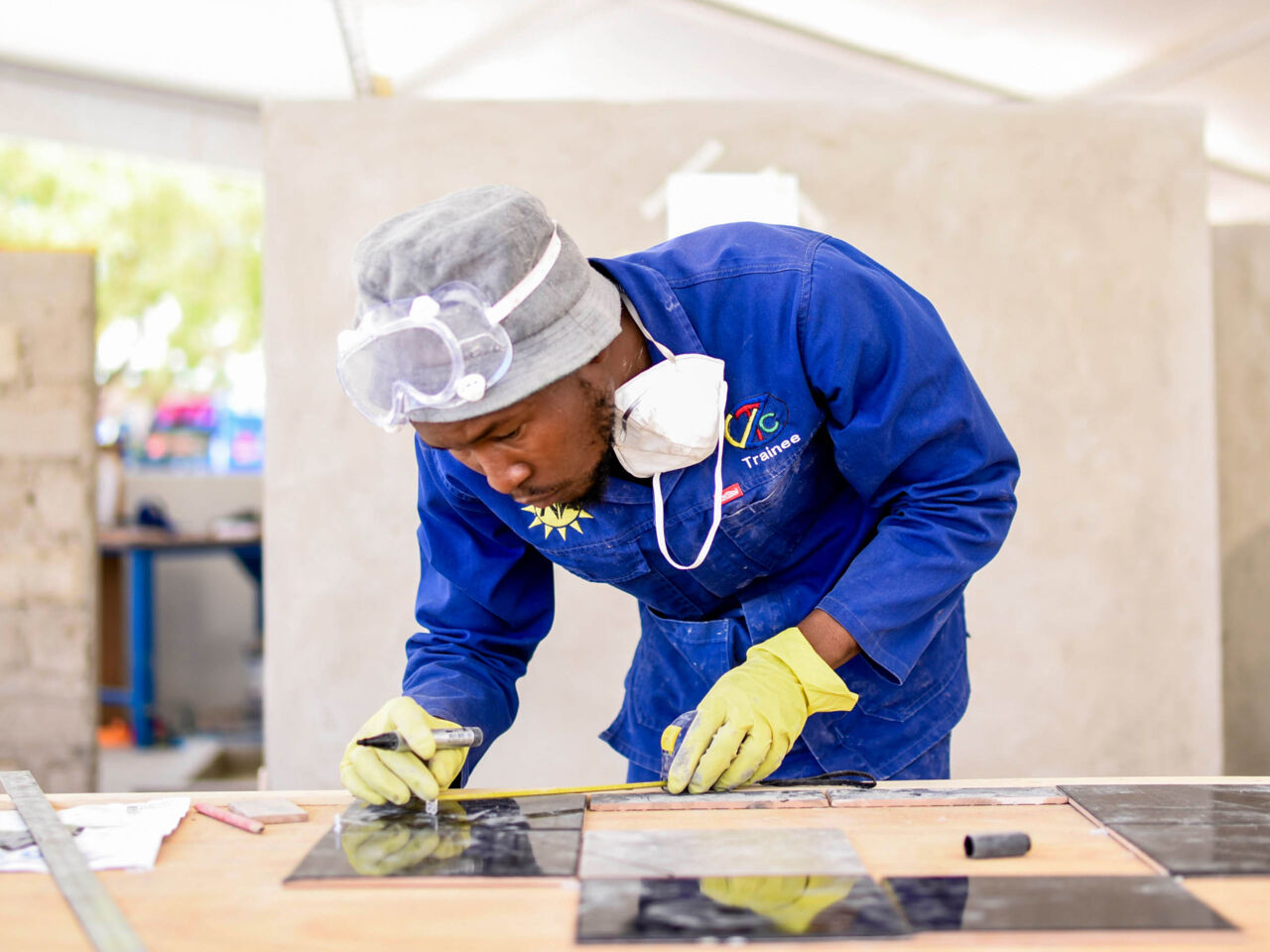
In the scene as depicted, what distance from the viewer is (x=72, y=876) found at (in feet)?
3.63

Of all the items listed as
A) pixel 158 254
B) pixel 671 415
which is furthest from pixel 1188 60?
pixel 158 254

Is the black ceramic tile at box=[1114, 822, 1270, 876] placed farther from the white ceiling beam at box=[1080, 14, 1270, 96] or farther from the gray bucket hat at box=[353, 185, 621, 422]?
the white ceiling beam at box=[1080, 14, 1270, 96]

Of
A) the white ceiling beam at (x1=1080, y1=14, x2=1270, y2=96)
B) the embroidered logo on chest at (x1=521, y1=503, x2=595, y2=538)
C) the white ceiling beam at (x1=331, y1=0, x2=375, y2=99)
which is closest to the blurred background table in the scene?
→ the white ceiling beam at (x1=331, y1=0, x2=375, y2=99)

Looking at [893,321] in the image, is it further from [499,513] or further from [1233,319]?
[1233,319]

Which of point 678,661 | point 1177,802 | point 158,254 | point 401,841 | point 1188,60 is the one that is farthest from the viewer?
point 158,254

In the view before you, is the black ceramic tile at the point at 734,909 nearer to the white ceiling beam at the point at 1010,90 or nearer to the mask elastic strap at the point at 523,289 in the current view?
the mask elastic strap at the point at 523,289

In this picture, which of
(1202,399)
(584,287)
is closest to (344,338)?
(584,287)

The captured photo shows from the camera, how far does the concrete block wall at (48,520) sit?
143 inches

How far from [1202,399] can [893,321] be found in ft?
6.85

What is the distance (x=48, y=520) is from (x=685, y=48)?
292 centimetres

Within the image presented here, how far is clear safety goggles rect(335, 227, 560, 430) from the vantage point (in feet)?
4.07

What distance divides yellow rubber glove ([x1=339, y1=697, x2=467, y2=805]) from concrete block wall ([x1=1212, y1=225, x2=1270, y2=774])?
3.26 metres

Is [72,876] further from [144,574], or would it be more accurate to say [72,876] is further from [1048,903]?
[144,574]

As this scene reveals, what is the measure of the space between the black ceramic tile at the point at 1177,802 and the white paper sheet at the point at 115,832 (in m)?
1.04
